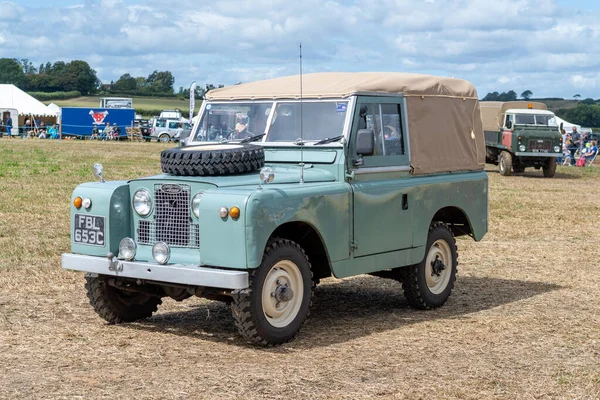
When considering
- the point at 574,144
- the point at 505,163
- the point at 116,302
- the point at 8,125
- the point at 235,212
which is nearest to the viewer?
the point at 235,212

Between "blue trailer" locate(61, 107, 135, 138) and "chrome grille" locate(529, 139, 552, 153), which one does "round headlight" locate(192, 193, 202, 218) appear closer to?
"chrome grille" locate(529, 139, 552, 153)

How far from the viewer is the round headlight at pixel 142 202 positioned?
24.5 feet

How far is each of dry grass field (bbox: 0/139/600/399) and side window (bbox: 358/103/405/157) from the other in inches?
60.9

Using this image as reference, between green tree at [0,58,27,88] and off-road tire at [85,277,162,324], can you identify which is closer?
off-road tire at [85,277,162,324]

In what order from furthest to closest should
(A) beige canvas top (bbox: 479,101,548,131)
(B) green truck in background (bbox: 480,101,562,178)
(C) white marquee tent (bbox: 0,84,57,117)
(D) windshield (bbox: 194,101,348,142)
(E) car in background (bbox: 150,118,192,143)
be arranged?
(C) white marquee tent (bbox: 0,84,57,117) → (E) car in background (bbox: 150,118,192,143) → (A) beige canvas top (bbox: 479,101,548,131) → (B) green truck in background (bbox: 480,101,562,178) → (D) windshield (bbox: 194,101,348,142)

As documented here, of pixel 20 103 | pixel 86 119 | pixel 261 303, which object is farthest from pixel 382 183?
pixel 20 103

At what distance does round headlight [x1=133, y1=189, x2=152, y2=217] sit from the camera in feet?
24.5

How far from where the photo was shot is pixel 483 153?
9.99m

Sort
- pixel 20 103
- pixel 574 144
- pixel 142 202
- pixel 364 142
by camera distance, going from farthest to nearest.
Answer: pixel 20 103 → pixel 574 144 → pixel 364 142 → pixel 142 202

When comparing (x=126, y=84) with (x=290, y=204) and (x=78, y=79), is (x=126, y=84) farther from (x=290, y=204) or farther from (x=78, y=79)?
(x=290, y=204)

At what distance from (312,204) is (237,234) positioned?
854 mm

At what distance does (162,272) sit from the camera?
7016mm

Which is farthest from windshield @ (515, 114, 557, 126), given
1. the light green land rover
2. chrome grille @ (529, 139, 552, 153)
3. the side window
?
the side window

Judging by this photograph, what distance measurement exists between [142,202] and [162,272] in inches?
29.2
